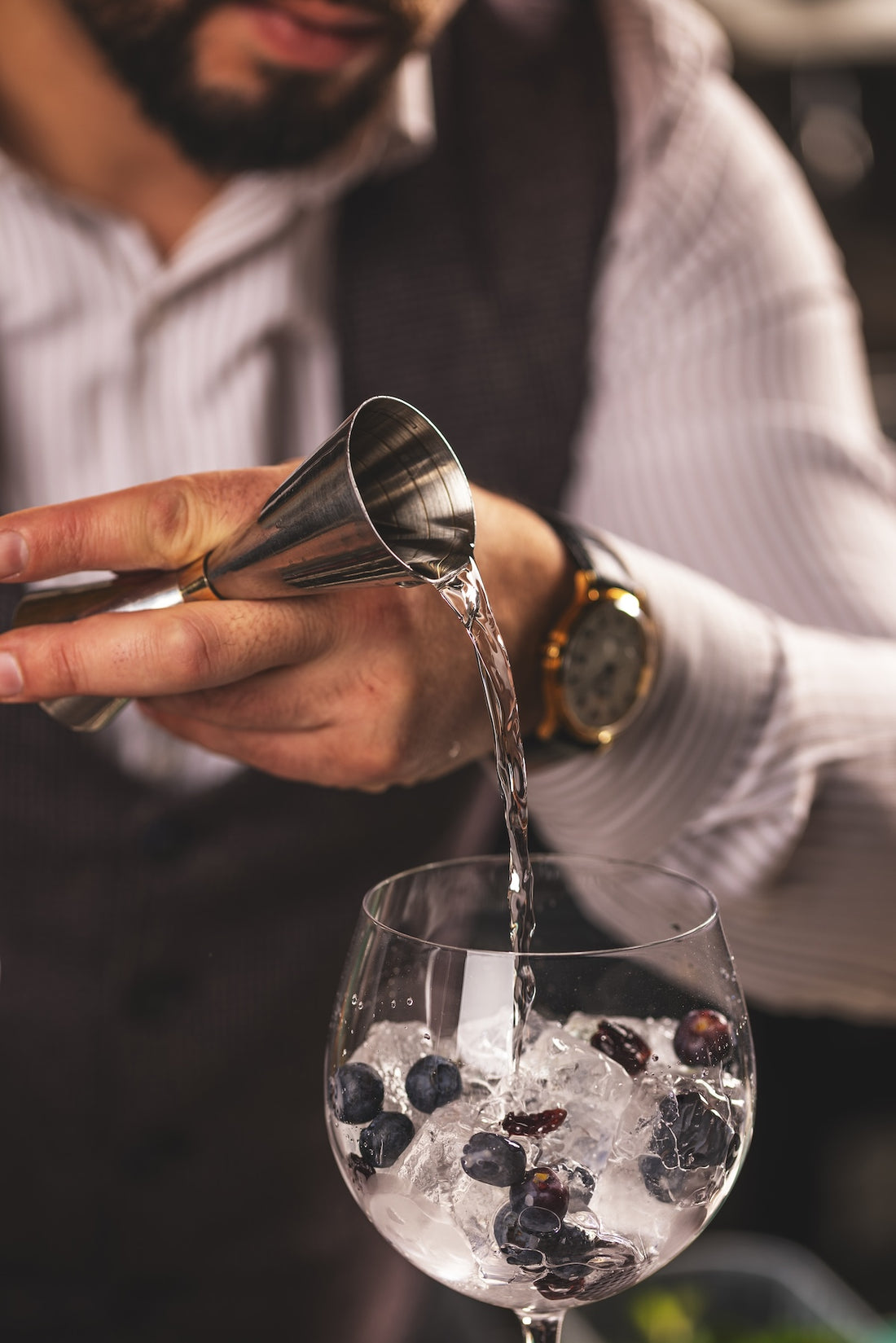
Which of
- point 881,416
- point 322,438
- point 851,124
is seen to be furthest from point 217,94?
point 851,124

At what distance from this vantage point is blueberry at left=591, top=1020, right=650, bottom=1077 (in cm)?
51

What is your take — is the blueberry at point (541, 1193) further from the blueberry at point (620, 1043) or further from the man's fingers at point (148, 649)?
the man's fingers at point (148, 649)

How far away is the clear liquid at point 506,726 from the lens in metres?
0.56

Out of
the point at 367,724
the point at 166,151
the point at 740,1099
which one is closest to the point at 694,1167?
the point at 740,1099

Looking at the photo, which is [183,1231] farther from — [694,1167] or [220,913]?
[694,1167]

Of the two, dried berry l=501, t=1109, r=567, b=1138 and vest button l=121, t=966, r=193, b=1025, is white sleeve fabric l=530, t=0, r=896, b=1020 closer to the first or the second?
vest button l=121, t=966, r=193, b=1025

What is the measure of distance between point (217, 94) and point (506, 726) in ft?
2.19

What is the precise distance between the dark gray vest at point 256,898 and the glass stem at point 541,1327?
58 cm

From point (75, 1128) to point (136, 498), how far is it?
31.7 inches

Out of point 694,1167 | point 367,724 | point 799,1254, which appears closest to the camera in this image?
point 694,1167

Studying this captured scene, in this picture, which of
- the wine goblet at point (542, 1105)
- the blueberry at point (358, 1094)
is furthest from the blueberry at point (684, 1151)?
the blueberry at point (358, 1094)

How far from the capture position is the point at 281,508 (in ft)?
1.69

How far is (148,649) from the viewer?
0.56 metres

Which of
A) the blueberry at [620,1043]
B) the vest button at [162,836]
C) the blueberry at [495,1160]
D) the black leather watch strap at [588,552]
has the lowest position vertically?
the vest button at [162,836]
